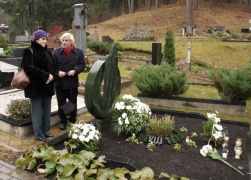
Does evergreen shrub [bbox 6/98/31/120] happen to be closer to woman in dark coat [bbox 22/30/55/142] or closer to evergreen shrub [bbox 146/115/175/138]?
woman in dark coat [bbox 22/30/55/142]

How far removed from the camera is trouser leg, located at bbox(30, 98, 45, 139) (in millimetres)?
4787

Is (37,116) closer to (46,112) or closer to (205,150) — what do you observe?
(46,112)

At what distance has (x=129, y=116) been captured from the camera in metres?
5.02

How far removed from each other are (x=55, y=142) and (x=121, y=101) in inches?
55.7

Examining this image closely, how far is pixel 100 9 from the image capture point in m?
43.4

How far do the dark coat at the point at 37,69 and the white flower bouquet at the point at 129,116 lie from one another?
50.5 inches

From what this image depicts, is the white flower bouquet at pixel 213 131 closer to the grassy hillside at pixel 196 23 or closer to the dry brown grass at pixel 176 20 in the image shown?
the grassy hillside at pixel 196 23

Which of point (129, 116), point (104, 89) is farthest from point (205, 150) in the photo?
point (104, 89)

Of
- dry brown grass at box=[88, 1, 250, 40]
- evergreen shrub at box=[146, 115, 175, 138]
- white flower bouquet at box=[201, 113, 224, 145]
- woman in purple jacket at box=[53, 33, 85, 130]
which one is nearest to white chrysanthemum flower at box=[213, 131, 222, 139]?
white flower bouquet at box=[201, 113, 224, 145]

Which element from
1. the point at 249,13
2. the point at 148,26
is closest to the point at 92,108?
the point at 148,26

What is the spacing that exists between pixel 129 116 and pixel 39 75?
168 centimetres

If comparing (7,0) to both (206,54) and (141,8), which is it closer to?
(141,8)

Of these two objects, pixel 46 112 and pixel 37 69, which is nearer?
pixel 37 69

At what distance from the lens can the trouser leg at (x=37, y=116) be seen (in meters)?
4.79
